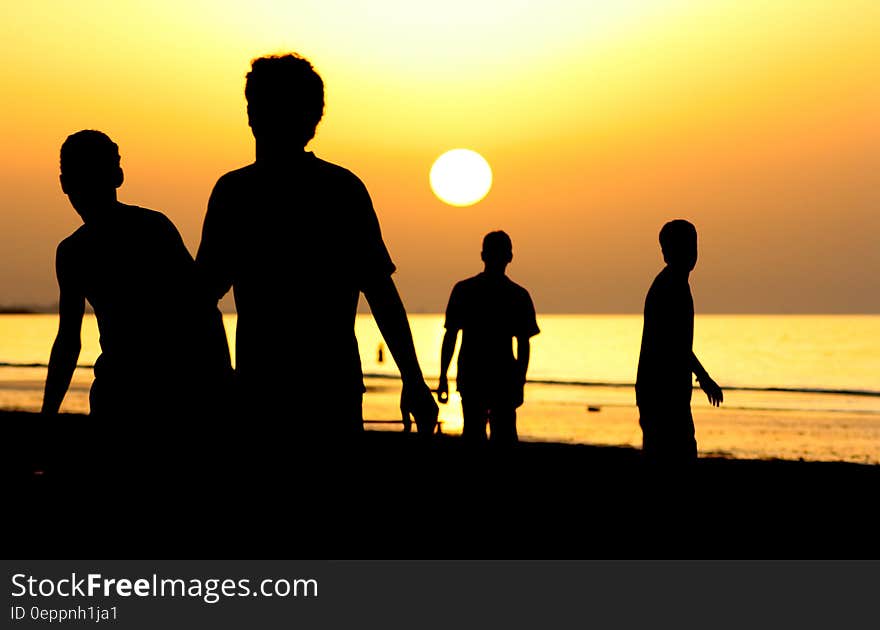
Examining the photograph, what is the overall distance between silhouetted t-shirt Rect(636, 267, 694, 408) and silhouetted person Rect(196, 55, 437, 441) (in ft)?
12.3

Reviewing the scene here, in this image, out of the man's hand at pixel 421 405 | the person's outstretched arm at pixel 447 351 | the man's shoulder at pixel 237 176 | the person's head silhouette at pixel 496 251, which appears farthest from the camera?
the person's outstretched arm at pixel 447 351

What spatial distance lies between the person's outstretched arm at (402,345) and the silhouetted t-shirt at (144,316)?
0.68 meters

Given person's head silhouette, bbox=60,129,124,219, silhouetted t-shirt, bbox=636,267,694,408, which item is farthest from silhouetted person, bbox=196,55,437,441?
silhouetted t-shirt, bbox=636,267,694,408

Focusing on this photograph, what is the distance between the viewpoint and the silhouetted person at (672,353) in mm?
6863

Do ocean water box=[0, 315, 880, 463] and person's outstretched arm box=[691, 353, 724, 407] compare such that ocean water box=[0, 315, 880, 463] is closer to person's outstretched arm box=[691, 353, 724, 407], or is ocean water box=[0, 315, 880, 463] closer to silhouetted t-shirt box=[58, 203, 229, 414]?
person's outstretched arm box=[691, 353, 724, 407]

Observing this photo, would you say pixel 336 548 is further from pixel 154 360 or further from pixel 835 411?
pixel 835 411

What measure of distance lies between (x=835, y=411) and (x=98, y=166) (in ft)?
109

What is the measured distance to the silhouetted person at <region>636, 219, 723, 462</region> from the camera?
22.5 ft

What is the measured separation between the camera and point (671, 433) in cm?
696

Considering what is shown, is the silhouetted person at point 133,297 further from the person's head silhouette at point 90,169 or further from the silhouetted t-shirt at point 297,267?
the silhouetted t-shirt at point 297,267

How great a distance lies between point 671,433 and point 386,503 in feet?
8.42

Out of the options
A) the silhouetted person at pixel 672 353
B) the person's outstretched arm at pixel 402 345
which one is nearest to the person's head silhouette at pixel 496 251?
the silhouetted person at pixel 672 353
